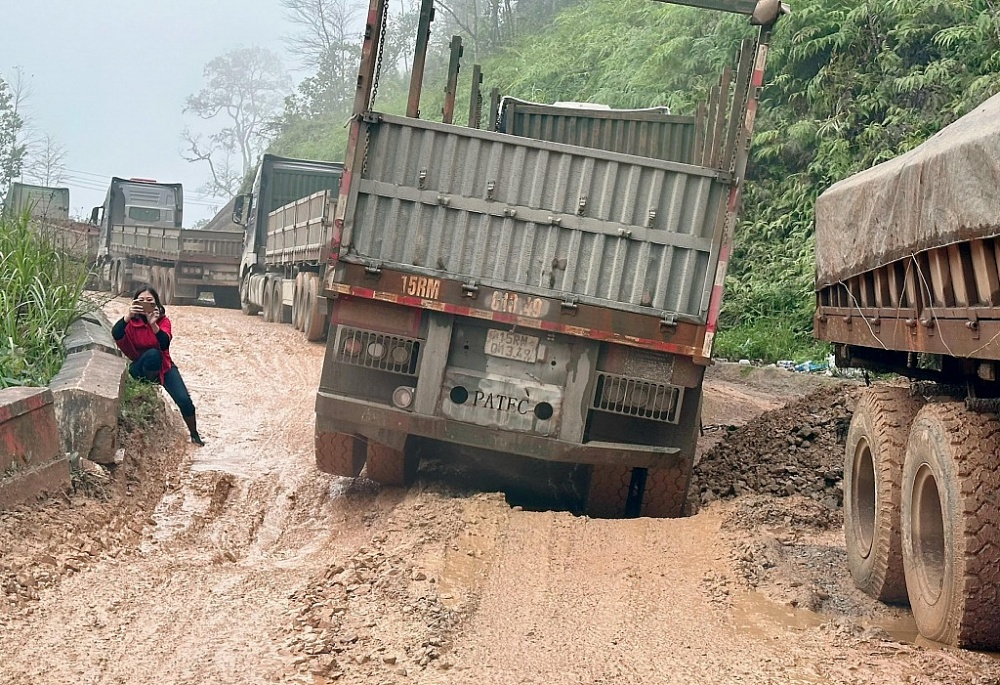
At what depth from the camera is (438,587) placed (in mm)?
5059

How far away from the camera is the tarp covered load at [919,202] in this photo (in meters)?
3.95

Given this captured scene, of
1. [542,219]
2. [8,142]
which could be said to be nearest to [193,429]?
[542,219]

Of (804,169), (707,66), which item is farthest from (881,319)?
(707,66)

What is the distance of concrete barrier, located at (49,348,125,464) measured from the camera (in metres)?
6.96

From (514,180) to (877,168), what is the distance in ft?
6.75

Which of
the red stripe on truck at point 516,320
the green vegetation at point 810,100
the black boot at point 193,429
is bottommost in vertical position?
the black boot at point 193,429

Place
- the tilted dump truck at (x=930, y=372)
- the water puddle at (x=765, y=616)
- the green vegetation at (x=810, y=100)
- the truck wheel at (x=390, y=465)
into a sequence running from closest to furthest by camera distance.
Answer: the tilted dump truck at (x=930, y=372), the water puddle at (x=765, y=616), the truck wheel at (x=390, y=465), the green vegetation at (x=810, y=100)

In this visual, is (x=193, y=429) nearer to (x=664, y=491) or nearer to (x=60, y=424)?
(x=60, y=424)

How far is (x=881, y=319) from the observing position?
5324 mm

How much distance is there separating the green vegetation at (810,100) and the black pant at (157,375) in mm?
8507

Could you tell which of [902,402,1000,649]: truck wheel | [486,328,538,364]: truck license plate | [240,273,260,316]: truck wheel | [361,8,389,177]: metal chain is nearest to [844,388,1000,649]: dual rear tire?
[902,402,1000,649]: truck wheel

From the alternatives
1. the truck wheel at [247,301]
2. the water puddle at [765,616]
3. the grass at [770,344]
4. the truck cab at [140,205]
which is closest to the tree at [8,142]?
the truck cab at [140,205]

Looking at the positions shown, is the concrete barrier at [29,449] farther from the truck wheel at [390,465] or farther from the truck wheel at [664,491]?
the truck wheel at [664,491]

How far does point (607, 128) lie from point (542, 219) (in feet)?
15.9
